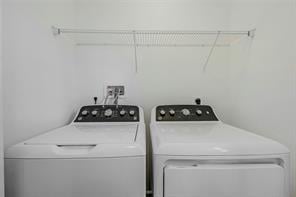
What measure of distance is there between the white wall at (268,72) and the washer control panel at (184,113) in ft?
1.01

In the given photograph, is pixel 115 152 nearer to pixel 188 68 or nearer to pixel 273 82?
pixel 273 82

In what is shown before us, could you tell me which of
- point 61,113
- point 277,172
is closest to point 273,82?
point 277,172

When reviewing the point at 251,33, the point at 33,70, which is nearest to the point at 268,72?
the point at 251,33

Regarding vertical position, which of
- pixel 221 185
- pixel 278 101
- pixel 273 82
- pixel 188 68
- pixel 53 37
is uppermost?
pixel 53 37

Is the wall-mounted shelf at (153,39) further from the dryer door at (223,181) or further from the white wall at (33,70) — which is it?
the dryer door at (223,181)

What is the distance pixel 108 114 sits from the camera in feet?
5.03

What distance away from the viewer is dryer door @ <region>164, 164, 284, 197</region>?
32.6 inches

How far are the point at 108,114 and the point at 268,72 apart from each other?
1.14 meters

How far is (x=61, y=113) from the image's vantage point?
58.7 inches

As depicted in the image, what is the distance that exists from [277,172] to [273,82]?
60cm

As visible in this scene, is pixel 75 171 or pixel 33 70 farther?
pixel 33 70

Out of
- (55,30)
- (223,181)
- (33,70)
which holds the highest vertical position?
(55,30)

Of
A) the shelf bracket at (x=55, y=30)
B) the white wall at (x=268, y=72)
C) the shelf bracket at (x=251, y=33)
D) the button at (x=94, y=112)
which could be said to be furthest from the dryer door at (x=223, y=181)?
the shelf bracket at (x=55, y=30)

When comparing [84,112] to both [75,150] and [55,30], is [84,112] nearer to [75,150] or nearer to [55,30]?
[55,30]
